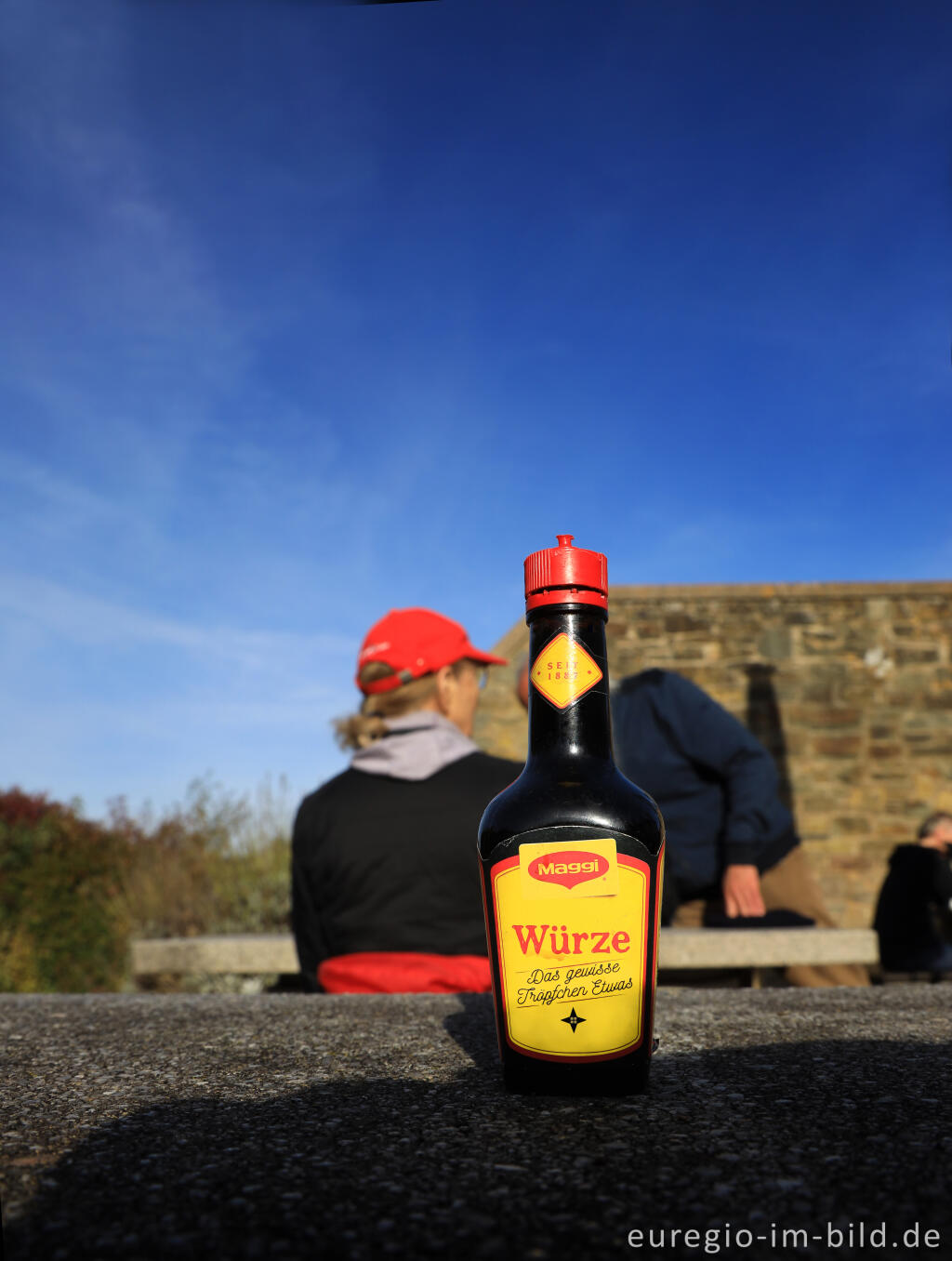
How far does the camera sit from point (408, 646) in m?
3.05

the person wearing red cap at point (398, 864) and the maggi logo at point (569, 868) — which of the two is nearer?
the maggi logo at point (569, 868)

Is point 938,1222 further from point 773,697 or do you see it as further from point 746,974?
point 773,697

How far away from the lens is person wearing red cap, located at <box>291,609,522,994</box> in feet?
8.08

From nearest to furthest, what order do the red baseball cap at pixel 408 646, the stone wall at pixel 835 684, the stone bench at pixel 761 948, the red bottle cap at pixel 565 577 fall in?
1. the red bottle cap at pixel 565 577
2. the red baseball cap at pixel 408 646
3. the stone bench at pixel 761 948
4. the stone wall at pixel 835 684

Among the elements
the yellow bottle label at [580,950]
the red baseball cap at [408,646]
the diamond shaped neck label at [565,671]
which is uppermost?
the red baseball cap at [408,646]

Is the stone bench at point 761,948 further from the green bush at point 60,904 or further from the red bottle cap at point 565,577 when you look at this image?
the green bush at point 60,904

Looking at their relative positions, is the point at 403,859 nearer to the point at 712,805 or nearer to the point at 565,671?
the point at 565,671

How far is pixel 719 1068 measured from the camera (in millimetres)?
1210

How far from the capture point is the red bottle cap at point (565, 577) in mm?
1192

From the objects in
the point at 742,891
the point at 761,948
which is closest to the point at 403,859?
the point at 761,948

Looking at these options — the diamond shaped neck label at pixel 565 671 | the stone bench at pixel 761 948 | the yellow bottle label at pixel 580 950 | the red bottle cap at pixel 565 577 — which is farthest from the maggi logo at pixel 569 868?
the stone bench at pixel 761 948

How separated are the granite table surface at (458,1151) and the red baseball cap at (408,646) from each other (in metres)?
1.63

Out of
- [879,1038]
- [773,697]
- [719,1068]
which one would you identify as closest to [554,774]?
[719,1068]

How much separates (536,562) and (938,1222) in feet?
2.57
